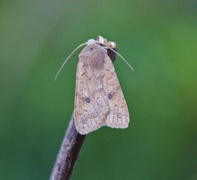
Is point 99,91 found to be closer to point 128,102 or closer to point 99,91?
point 99,91

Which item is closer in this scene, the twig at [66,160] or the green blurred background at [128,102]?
the twig at [66,160]

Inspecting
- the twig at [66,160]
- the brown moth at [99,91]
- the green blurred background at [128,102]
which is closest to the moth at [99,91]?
the brown moth at [99,91]

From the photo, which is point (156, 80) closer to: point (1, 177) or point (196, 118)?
point (196, 118)

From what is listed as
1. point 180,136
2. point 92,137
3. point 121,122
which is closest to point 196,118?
point 180,136

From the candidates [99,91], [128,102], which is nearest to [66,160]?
[99,91]

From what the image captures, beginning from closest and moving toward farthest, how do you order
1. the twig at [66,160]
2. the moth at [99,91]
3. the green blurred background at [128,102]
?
1. the twig at [66,160]
2. the moth at [99,91]
3. the green blurred background at [128,102]

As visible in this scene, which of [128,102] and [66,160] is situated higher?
[128,102]

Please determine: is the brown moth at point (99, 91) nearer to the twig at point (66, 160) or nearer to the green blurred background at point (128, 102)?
the twig at point (66, 160)
